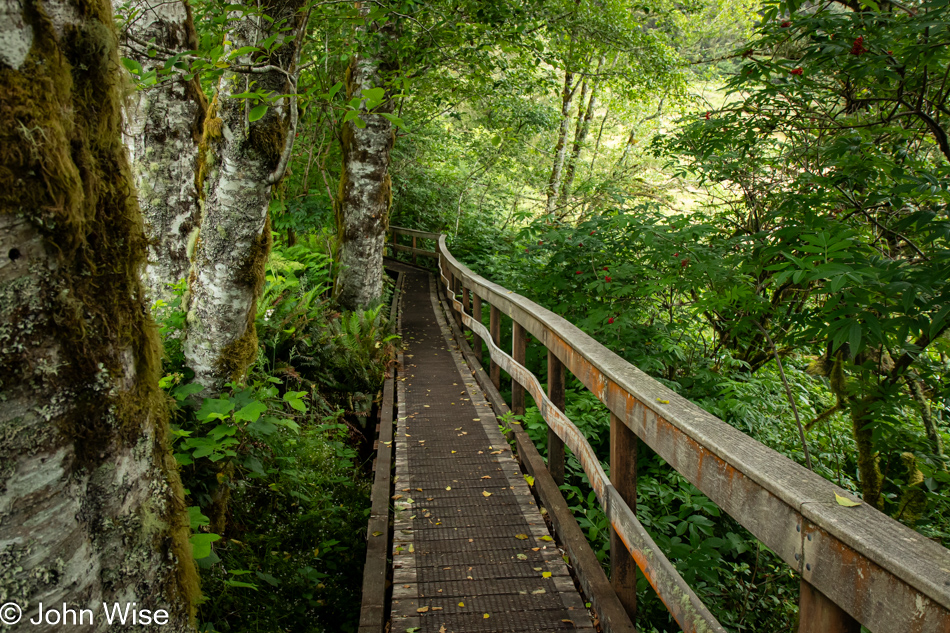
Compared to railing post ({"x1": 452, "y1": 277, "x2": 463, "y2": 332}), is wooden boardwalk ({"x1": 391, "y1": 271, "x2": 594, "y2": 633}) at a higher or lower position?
lower

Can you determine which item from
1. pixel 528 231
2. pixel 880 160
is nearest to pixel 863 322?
pixel 880 160

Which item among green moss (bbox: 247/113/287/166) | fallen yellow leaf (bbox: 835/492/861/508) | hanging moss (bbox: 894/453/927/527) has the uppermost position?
green moss (bbox: 247/113/287/166)

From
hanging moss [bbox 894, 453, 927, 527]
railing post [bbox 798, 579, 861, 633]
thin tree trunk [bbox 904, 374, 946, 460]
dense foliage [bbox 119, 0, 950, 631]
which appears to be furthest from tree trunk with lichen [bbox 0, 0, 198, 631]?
hanging moss [bbox 894, 453, 927, 527]

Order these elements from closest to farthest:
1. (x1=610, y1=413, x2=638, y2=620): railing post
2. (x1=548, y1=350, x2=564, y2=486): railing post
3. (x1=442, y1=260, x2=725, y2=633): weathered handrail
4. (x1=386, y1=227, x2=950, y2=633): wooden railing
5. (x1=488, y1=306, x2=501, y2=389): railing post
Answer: (x1=386, y1=227, x2=950, y2=633): wooden railing → (x1=442, y1=260, x2=725, y2=633): weathered handrail → (x1=610, y1=413, x2=638, y2=620): railing post → (x1=548, y1=350, x2=564, y2=486): railing post → (x1=488, y1=306, x2=501, y2=389): railing post

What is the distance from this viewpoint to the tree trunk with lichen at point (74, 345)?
1316 millimetres

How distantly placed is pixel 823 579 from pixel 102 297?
6.98 feet

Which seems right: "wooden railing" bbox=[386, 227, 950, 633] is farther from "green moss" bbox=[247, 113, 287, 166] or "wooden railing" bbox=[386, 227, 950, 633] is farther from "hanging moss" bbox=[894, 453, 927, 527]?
"hanging moss" bbox=[894, 453, 927, 527]

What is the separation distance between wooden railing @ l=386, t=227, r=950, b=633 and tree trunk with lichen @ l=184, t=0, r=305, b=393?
2.52 meters

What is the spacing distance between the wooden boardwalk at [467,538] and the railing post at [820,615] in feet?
4.82

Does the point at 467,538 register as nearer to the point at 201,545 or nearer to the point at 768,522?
the point at 201,545

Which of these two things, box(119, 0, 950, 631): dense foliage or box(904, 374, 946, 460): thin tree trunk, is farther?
box(904, 374, 946, 460): thin tree trunk

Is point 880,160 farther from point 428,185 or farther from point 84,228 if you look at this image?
point 428,185

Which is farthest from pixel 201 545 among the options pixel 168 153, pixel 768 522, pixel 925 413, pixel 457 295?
pixel 457 295

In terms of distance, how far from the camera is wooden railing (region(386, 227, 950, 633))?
42.6 inches
